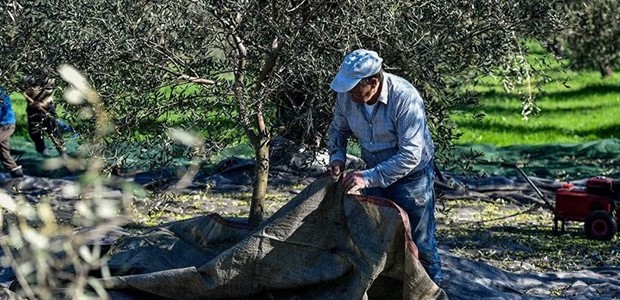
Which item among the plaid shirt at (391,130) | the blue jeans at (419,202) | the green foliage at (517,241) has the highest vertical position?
the plaid shirt at (391,130)

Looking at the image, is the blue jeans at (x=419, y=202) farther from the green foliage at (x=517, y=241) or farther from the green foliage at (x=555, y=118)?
the green foliage at (x=555, y=118)

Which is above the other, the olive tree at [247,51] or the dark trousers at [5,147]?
the olive tree at [247,51]

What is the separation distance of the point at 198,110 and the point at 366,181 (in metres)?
2.33

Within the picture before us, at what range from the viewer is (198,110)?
809 cm

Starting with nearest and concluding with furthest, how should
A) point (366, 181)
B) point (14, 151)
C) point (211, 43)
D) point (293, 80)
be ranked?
point (366, 181)
point (293, 80)
point (211, 43)
point (14, 151)

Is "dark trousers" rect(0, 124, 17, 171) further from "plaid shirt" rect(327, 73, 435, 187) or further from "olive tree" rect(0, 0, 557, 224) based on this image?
"plaid shirt" rect(327, 73, 435, 187)

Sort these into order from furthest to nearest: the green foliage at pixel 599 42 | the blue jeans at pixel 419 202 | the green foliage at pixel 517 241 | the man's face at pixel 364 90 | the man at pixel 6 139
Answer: the green foliage at pixel 599 42 < the man at pixel 6 139 < the green foliage at pixel 517 241 < the blue jeans at pixel 419 202 < the man's face at pixel 364 90

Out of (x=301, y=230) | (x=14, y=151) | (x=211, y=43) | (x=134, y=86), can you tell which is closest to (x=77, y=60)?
(x=134, y=86)

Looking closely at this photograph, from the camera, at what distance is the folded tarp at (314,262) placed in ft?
19.9

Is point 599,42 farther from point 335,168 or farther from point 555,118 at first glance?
point 335,168

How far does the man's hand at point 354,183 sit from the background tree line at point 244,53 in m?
1.47

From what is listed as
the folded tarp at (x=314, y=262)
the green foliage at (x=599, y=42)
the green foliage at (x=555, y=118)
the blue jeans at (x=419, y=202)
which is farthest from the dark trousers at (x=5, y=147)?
the green foliage at (x=599, y=42)

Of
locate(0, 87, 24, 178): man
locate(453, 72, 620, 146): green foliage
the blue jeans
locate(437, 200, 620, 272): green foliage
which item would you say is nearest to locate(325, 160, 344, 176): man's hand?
the blue jeans

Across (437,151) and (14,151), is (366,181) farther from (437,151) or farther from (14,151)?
(14,151)
